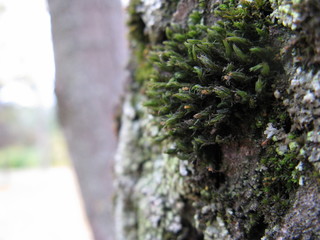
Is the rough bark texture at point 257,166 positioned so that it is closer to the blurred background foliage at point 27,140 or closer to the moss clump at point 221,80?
the moss clump at point 221,80

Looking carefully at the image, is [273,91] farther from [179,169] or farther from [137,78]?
[137,78]

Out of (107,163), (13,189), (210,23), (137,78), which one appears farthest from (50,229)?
(210,23)

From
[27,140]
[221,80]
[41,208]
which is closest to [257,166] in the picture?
[221,80]

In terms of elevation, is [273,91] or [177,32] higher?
[177,32]

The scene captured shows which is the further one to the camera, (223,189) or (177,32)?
(177,32)

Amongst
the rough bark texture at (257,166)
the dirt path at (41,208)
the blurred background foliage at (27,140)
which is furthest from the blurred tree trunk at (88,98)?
the blurred background foliage at (27,140)

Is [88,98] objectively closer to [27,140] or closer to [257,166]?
[257,166]
